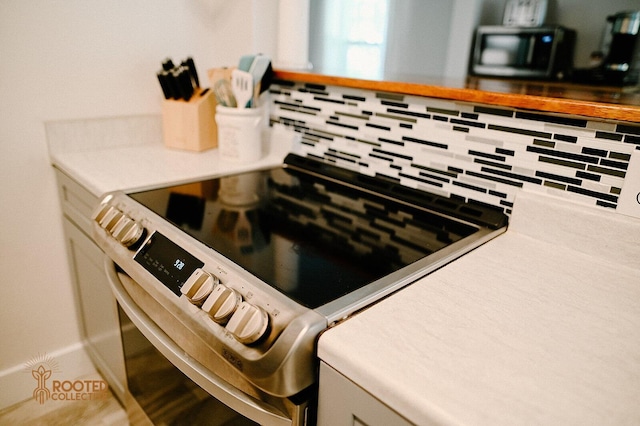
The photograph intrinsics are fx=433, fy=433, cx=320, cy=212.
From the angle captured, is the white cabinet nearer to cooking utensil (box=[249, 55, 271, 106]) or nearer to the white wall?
the white wall

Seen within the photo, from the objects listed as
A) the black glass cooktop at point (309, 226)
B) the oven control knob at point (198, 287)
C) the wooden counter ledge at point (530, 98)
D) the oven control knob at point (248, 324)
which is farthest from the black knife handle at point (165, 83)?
the oven control knob at point (248, 324)

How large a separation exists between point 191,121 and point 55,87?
39cm

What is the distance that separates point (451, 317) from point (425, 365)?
11 cm

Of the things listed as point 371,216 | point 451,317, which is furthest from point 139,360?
point 451,317

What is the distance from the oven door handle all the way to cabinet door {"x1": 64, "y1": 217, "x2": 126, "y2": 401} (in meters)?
0.28

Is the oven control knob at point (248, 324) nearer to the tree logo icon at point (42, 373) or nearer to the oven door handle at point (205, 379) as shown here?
the oven door handle at point (205, 379)

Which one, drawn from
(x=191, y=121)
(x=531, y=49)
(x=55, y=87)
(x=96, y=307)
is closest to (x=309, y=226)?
(x=191, y=121)

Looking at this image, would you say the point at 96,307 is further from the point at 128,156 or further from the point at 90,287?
the point at 128,156

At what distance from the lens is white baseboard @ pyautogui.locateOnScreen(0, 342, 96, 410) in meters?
1.38

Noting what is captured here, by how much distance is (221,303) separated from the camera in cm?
59

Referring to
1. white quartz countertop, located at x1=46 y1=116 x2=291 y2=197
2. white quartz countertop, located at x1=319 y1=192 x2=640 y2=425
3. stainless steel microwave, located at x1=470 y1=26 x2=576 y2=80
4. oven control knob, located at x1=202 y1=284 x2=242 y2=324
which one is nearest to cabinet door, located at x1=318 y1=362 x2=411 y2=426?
white quartz countertop, located at x1=319 y1=192 x2=640 y2=425

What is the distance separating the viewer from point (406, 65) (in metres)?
2.89

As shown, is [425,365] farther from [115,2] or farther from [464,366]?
[115,2]

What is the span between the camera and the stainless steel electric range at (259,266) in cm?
55
